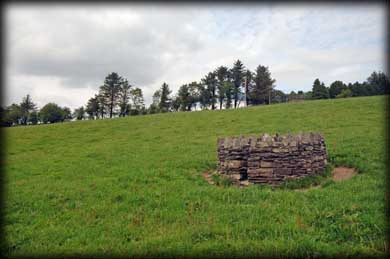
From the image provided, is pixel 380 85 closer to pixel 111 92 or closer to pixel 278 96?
pixel 278 96

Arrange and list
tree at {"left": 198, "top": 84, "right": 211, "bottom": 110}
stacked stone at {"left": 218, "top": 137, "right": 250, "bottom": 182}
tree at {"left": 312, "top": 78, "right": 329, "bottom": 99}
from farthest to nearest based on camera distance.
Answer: tree at {"left": 198, "top": 84, "right": 211, "bottom": 110} < tree at {"left": 312, "top": 78, "right": 329, "bottom": 99} < stacked stone at {"left": 218, "top": 137, "right": 250, "bottom": 182}

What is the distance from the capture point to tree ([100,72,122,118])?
3073 inches

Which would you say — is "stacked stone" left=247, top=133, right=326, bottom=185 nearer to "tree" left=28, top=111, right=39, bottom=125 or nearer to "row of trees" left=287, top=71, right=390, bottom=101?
"row of trees" left=287, top=71, right=390, bottom=101

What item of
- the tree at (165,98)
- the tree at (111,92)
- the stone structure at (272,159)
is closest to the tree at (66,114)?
the tree at (111,92)

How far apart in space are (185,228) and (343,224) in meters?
3.21

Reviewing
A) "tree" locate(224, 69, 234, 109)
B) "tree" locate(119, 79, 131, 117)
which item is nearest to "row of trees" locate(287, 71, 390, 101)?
"tree" locate(224, 69, 234, 109)

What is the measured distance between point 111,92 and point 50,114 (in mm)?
18464

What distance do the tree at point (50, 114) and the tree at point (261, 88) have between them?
2304 inches

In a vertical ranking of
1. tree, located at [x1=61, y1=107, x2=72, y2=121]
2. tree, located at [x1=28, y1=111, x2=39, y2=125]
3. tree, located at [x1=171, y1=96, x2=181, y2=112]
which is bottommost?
tree, located at [x1=28, y1=111, x2=39, y2=125]

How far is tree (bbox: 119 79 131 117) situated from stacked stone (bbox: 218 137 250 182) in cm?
7072

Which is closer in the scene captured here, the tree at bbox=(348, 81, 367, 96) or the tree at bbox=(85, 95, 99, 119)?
the tree at bbox=(348, 81, 367, 96)

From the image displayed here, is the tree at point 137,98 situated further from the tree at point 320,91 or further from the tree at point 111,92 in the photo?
the tree at point 320,91

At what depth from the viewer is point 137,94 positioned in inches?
3157

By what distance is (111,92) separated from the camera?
7869cm
